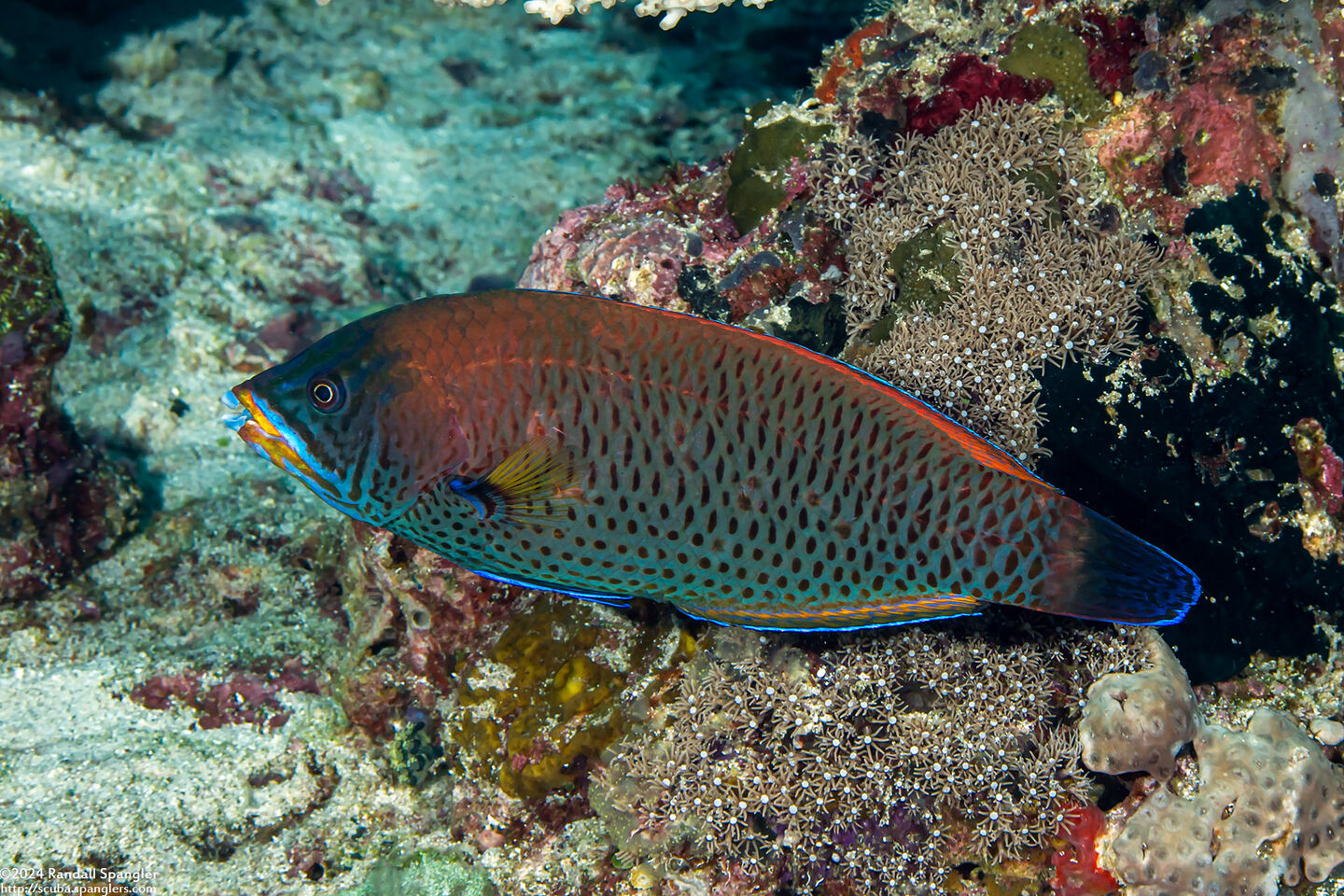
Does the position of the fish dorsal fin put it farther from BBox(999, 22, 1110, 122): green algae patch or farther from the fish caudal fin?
BBox(999, 22, 1110, 122): green algae patch

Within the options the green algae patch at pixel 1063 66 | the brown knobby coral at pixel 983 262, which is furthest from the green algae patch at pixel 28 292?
the green algae patch at pixel 1063 66

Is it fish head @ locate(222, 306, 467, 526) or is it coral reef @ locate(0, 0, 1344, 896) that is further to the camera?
coral reef @ locate(0, 0, 1344, 896)

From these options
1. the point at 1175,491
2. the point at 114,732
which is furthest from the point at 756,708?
the point at 114,732

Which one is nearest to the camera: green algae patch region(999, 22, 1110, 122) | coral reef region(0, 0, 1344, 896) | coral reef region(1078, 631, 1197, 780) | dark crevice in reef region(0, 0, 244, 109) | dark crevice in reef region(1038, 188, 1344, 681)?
coral reef region(1078, 631, 1197, 780)

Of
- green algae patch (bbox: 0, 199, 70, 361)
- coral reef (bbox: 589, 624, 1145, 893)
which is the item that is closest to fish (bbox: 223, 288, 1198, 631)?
coral reef (bbox: 589, 624, 1145, 893)

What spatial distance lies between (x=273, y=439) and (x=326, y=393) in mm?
221

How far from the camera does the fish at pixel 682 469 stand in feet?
7.57

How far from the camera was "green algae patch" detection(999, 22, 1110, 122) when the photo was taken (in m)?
3.71

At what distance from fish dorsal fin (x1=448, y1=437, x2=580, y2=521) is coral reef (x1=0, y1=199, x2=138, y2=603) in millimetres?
4855

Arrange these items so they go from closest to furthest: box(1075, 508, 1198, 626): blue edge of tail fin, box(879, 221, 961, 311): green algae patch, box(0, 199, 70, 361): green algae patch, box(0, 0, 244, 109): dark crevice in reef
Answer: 1. box(1075, 508, 1198, 626): blue edge of tail fin
2. box(879, 221, 961, 311): green algae patch
3. box(0, 199, 70, 361): green algae patch
4. box(0, 0, 244, 109): dark crevice in reef

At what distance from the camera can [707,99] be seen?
384 inches

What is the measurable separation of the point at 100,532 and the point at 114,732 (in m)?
1.88

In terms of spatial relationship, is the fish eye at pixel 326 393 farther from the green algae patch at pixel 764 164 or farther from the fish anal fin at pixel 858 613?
the green algae patch at pixel 764 164

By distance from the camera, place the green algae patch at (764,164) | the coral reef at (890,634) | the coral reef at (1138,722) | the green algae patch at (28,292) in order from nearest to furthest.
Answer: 1. the coral reef at (1138,722)
2. the coral reef at (890,634)
3. the green algae patch at (764,164)
4. the green algae patch at (28,292)
